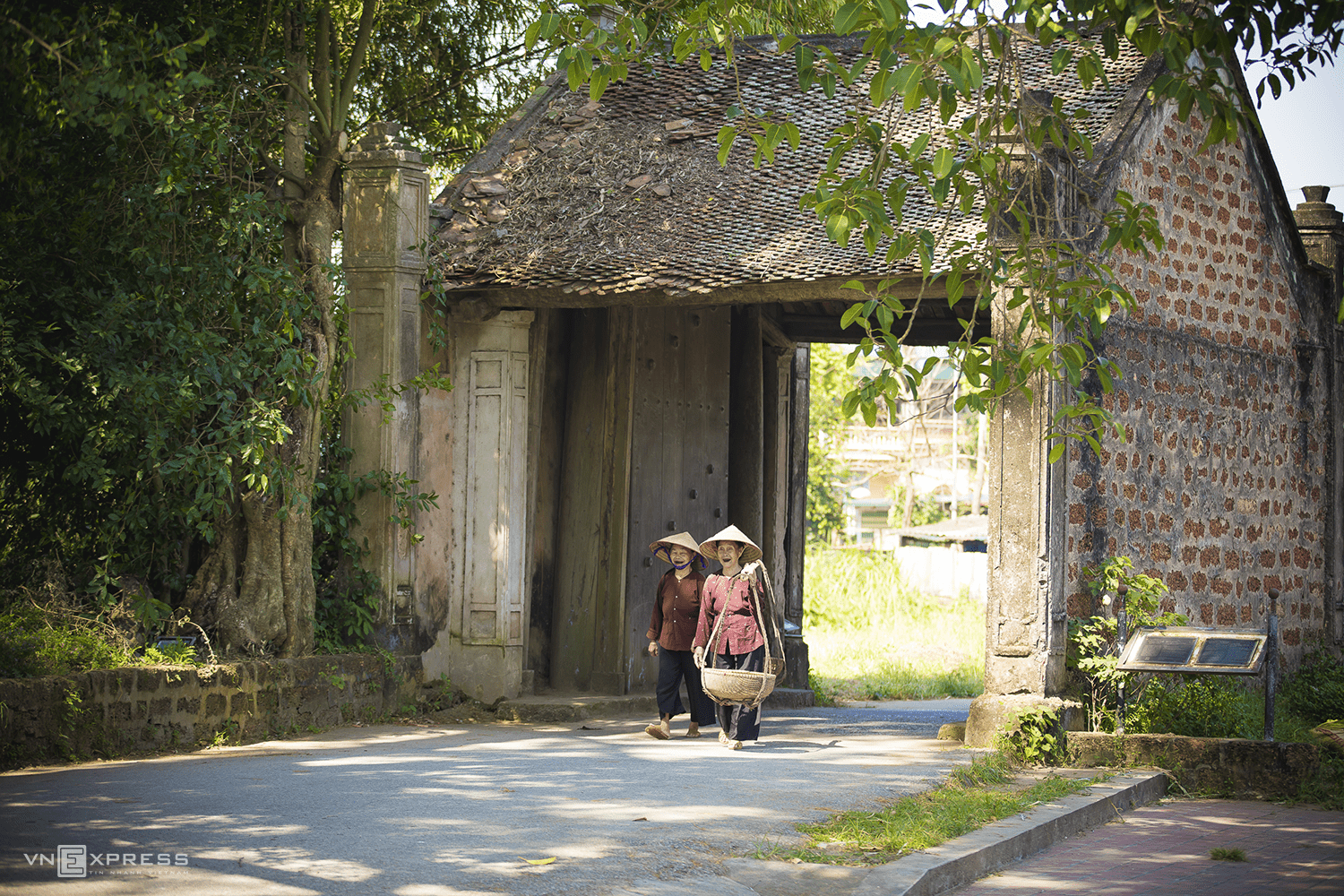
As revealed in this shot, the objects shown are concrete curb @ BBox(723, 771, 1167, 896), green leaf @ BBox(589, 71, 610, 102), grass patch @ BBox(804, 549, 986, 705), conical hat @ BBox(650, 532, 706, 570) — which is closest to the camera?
concrete curb @ BBox(723, 771, 1167, 896)

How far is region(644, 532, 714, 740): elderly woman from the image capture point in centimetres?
988

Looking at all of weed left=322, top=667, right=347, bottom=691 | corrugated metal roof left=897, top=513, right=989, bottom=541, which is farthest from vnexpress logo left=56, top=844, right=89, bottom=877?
corrugated metal roof left=897, top=513, right=989, bottom=541

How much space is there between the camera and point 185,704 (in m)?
8.19

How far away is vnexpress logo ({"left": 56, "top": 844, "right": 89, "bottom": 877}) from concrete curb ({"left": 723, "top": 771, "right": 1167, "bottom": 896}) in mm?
2532

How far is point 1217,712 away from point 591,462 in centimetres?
575

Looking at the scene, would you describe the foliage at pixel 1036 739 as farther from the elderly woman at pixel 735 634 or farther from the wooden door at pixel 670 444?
the wooden door at pixel 670 444

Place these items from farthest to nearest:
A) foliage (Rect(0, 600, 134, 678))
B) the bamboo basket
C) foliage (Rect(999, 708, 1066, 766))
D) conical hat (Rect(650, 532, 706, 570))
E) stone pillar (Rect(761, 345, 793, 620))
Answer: stone pillar (Rect(761, 345, 793, 620)) < conical hat (Rect(650, 532, 706, 570)) < the bamboo basket < foliage (Rect(999, 708, 1066, 766)) < foliage (Rect(0, 600, 134, 678))

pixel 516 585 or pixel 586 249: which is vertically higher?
pixel 586 249

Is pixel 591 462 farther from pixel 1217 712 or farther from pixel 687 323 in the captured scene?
pixel 1217 712

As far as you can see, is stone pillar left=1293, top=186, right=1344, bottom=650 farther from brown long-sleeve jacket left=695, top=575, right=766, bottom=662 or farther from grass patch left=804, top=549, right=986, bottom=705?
brown long-sleeve jacket left=695, top=575, right=766, bottom=662

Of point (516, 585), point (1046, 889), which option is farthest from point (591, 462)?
point (1046, 889)

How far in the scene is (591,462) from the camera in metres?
12.0

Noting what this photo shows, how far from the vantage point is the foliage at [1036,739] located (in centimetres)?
880

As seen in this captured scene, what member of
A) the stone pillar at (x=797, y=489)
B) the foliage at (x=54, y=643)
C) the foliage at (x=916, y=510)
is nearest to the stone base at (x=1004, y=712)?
the stone pillar at (x=797, y=489)
